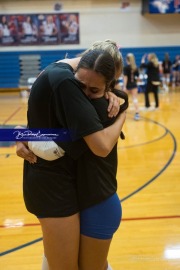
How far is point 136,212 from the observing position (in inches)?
149

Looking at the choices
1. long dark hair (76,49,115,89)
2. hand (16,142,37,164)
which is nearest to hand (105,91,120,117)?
long dark hair (76,49,115,89)

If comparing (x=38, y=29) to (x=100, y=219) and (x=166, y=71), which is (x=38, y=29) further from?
(x=100, y=219)

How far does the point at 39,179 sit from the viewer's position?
1.53m

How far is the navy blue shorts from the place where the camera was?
1562mm

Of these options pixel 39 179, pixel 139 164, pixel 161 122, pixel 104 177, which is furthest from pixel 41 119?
pixel 161 122

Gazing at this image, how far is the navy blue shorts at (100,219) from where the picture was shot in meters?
1.56

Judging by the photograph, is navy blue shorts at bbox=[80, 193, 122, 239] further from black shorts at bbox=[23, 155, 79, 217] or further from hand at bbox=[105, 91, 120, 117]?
hand at bbox=[105, 91, 120, 117]

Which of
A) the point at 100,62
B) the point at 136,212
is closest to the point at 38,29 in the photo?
the point at 136,212

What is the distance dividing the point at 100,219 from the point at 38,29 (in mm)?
15585

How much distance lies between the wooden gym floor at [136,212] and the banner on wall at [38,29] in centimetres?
1021

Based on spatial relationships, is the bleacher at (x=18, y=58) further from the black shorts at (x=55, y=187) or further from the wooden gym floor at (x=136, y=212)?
the black shorts at (x=55, y=187)

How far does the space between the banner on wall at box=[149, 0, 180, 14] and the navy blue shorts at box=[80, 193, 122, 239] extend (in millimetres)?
15395

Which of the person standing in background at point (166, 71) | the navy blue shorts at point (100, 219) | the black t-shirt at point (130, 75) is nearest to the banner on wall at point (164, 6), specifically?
the person standing in background at point (166, 71)

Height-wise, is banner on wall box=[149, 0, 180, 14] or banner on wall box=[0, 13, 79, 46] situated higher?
banner on wall box=[149, 0, 180, 14]
